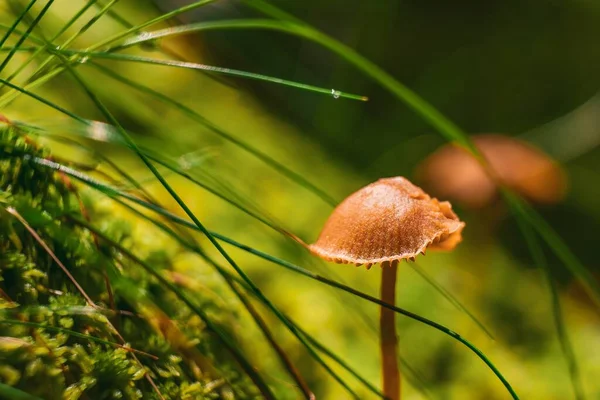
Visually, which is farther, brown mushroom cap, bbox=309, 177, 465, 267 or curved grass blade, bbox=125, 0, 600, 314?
curved grass blade, bbox=125, 0, 600, 314

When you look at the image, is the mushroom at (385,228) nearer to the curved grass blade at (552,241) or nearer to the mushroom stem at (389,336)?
the mushroom stem at (389,336)

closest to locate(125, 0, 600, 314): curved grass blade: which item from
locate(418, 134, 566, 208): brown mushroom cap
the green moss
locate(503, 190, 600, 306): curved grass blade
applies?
locate(503, 190, 600, 306): curved grass blade

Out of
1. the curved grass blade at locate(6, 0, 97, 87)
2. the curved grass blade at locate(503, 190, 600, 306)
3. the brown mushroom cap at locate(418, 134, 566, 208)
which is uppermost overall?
the brown mushroom cap at locate(418, 134, 566, 208)

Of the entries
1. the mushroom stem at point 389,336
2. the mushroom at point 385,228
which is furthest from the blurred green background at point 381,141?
the mushroom at point 385,228

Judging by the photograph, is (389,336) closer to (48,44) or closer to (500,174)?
(48,44)

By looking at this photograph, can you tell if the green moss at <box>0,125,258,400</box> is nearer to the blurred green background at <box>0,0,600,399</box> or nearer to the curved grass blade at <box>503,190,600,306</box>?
the blurred green background at <box>0,0,600,399</box>

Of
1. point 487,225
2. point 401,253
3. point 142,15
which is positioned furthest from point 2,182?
point 487,225

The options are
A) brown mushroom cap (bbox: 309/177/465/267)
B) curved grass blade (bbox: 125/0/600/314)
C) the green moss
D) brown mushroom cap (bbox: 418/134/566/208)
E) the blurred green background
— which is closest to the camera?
the green moss

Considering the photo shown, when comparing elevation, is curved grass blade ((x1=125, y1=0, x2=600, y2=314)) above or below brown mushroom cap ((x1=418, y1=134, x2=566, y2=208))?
below
